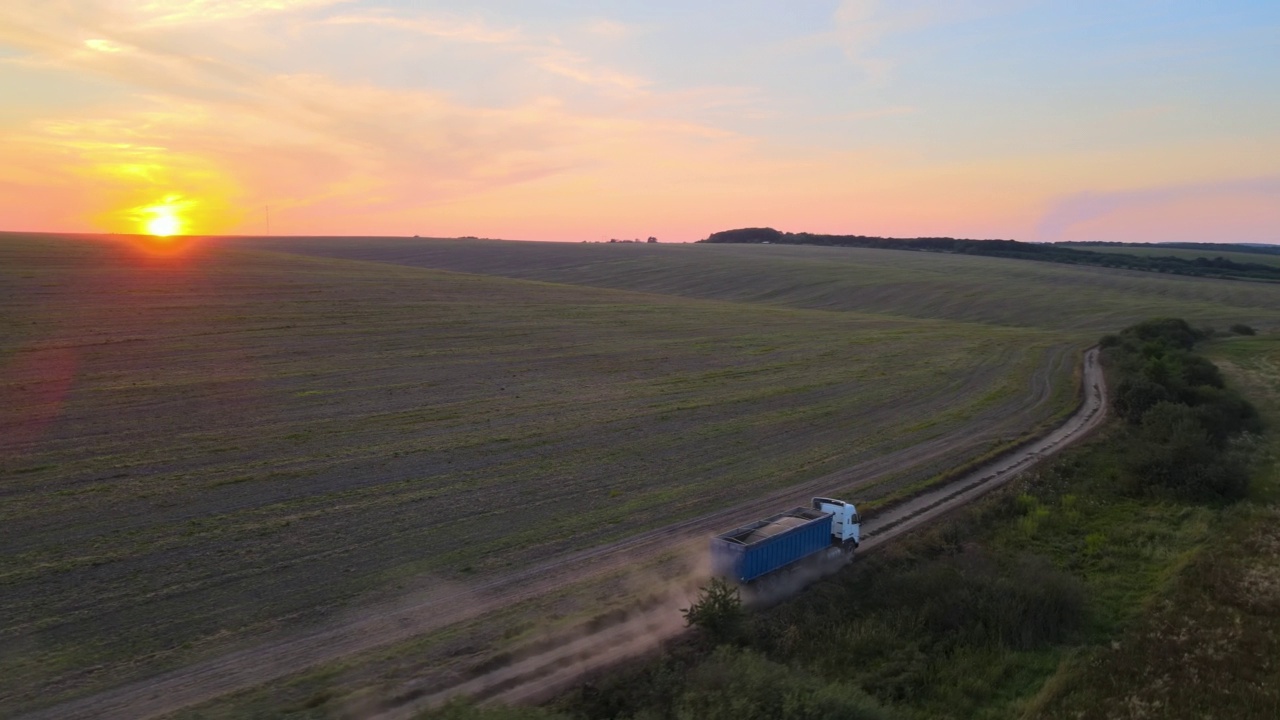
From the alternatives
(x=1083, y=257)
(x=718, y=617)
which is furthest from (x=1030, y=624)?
(x=1083, y=257)

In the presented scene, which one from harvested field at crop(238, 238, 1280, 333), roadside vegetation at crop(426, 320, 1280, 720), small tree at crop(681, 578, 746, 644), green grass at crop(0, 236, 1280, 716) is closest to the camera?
roadside vegetation at crop(426, 320, 1280, 720)

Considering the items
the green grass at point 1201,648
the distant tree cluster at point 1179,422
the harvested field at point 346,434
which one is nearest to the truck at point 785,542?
the harvested field at point 346,434

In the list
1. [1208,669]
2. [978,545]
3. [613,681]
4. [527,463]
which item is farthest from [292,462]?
[1208,669]

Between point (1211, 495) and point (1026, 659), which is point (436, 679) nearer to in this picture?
point (1026, 659)

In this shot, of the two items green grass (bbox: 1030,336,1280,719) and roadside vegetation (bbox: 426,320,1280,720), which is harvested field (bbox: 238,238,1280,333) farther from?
green grass (bbox: 1030,336,1280,719)

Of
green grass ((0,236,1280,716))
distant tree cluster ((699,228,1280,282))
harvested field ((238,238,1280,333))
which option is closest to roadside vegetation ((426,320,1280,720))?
green grass ((0,236,1280,716))

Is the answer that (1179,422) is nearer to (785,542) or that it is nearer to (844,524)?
(844,524)
